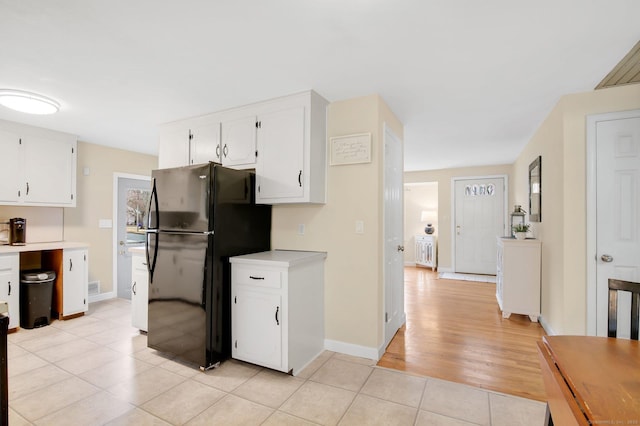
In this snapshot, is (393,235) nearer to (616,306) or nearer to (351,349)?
(351,349)

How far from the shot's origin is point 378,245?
2637 mm

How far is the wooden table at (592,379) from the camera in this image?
0.81 metres

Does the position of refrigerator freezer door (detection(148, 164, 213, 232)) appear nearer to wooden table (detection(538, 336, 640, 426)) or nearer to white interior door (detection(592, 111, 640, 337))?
wooden table (detection(538, 336, 640, 426))

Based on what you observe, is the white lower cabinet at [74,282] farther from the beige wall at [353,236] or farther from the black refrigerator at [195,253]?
the beige wall at [353,236]

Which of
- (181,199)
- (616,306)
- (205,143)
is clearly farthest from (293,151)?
(616,306)

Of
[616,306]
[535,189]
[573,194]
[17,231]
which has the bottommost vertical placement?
[616,306]

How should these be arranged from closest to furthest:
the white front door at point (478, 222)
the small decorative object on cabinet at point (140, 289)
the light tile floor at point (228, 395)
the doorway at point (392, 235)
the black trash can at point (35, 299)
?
the light tile floor at point (228, 395) → the doorway at point (392, 235) → the small decorative object on cabinet at point (140, 289) → the black trash can at point (35, 299) → the white front door at point (478, 222)

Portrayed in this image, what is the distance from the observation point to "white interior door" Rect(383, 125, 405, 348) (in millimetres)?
2871

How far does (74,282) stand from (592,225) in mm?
5596

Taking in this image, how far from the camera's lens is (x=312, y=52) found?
2.04 metres

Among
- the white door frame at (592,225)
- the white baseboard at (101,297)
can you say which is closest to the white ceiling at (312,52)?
the white door frame at (592,225)

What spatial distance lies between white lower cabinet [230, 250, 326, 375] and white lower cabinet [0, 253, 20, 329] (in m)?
2.65

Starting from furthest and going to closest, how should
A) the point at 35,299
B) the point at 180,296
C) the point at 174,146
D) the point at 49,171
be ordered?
1. the point at 49,171
2. the point at 174,146
3. the point at 35,299
4. the point at 180,296

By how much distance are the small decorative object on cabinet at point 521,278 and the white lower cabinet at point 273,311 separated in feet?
8.54
